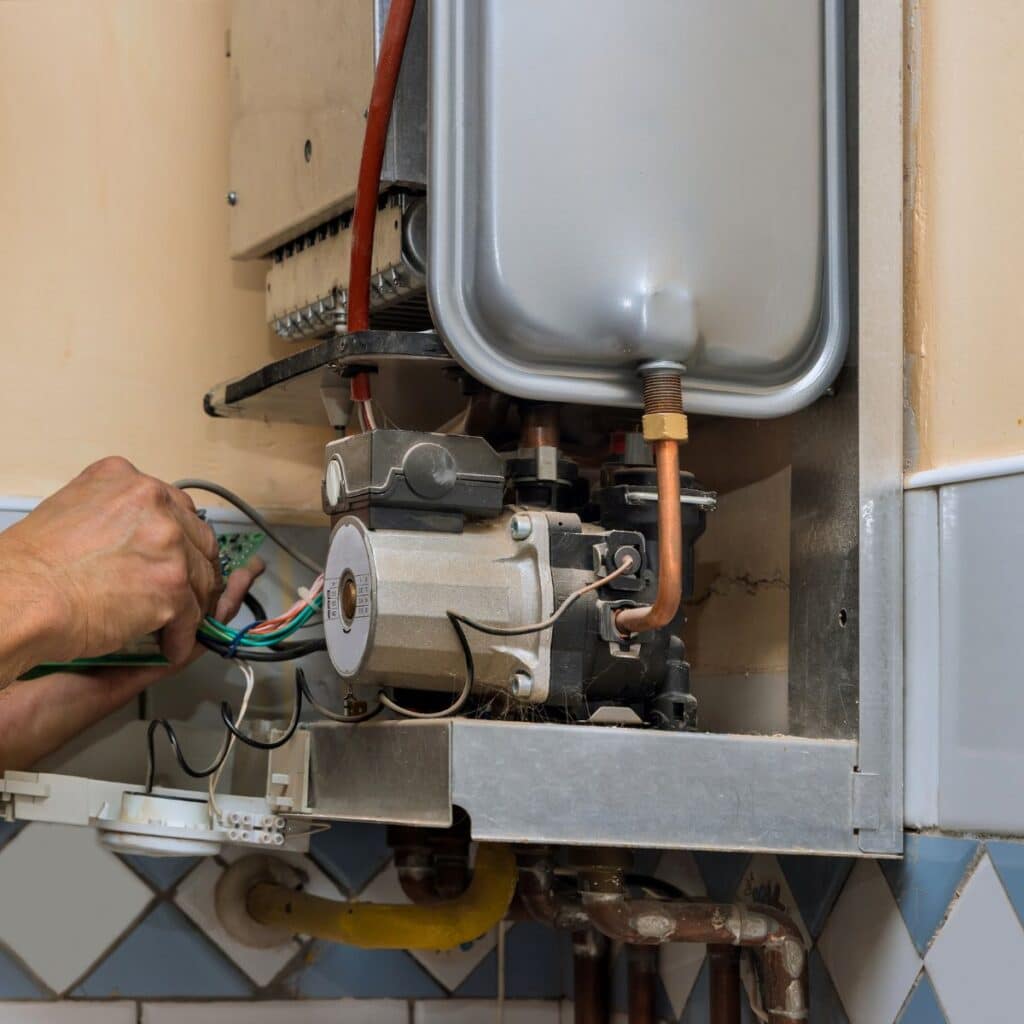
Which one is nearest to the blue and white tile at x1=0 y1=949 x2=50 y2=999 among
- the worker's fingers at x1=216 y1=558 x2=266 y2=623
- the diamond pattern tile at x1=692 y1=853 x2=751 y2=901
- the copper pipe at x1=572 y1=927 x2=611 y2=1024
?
the worker's fingers at x1=216 y1=558 x2=266 y2=623

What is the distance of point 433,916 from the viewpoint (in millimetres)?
1158

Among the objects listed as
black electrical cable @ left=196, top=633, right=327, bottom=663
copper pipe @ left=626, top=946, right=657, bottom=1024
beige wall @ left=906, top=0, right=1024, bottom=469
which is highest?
beige wall @ left=906, top=0, right=1024, bottom=469

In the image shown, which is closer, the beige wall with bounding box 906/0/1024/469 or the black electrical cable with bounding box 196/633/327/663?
the beige wall with bounding box 906/0/1024/469

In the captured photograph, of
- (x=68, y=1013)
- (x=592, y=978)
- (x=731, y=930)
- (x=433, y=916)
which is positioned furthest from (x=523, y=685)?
(x=68, y=1013)

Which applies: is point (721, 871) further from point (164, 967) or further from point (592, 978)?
point (164, 967)

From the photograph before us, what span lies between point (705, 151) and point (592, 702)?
14.0 inches

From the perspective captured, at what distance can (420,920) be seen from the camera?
1.16m

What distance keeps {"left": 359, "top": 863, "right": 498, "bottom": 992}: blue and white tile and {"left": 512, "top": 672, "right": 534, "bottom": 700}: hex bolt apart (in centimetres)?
50

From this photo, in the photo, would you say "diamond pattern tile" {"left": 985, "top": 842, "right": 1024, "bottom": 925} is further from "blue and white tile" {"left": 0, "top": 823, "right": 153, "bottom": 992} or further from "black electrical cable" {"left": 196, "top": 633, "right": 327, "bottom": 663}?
"blue and white tile" {"left": 0, "top": 823, "right": 153, "bottom": 992}

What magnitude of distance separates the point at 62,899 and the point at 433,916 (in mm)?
323

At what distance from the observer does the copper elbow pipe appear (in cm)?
84

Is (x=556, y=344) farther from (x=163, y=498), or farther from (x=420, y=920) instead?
(x=420, y=920)

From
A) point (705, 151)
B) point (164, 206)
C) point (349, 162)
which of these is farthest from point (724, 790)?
point (164, 206)

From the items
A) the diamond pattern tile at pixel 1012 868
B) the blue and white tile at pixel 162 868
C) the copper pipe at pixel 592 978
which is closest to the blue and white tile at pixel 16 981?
the blue and white tile at pixel 162 868
